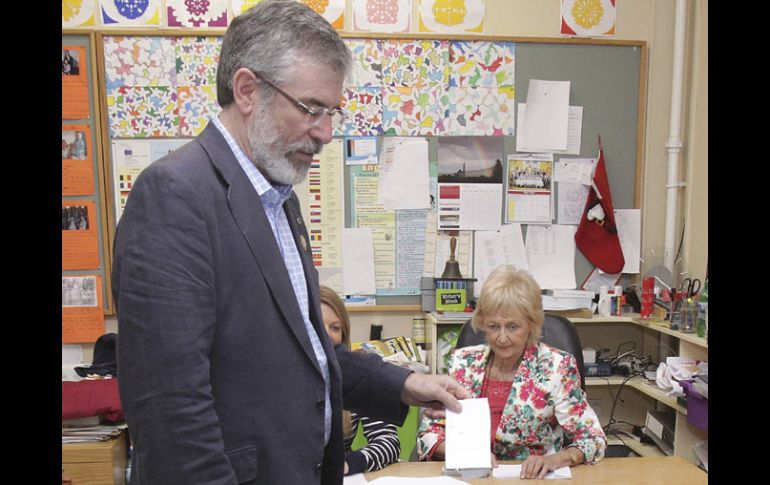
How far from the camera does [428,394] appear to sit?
4.28ft

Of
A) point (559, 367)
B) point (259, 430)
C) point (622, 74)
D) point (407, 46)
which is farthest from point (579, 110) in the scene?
point (259, 430)

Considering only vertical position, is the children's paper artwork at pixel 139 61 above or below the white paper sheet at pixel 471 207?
above

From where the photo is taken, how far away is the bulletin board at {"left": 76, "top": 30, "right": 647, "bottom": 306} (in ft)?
9.80

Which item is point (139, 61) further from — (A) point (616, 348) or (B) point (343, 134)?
(A) point (616, 348)

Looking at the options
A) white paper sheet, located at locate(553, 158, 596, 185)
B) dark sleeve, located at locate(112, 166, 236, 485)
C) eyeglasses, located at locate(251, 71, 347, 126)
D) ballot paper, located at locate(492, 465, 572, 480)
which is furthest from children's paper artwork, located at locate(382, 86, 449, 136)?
dark sleeve, located at locate(112, 166, 236, 485)

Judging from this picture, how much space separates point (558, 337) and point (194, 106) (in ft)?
7.15

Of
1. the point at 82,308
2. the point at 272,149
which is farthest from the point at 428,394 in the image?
the point at 82,308

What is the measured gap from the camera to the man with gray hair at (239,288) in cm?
84

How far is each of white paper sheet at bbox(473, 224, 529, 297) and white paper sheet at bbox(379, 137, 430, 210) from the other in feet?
1.27

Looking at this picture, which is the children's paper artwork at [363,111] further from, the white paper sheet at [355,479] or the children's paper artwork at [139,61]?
the white paper sheet at [355,479]

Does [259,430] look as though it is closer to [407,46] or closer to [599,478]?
[599,478]

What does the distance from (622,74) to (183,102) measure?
95.6 inches

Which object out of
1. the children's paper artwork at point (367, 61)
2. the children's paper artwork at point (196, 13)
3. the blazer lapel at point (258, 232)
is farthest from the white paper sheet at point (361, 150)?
the blazer lapel at point (258, 232)

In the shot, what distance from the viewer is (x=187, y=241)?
861 mm
